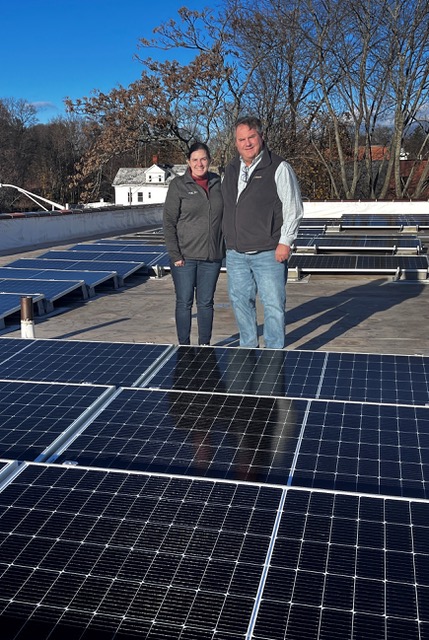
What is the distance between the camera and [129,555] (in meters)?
2.34

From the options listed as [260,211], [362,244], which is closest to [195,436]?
[260,211]

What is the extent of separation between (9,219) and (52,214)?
249 centimetres

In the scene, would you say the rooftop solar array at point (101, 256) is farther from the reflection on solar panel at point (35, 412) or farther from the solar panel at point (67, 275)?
the reflection on solar panel at point (35, 412)

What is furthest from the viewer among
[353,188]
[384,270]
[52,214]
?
[353,188]

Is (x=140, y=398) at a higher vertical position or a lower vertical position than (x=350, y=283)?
higher

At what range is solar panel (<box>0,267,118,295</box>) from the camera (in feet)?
38.2

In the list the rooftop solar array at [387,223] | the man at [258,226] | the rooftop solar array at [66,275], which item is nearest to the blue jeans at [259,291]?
the man at [258,226]

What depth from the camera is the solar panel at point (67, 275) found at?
11633 millimetres

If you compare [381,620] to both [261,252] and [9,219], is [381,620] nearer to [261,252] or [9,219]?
[261,252]

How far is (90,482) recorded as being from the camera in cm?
287

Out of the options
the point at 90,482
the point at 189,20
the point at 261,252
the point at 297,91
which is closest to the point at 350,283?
the point at 261,252

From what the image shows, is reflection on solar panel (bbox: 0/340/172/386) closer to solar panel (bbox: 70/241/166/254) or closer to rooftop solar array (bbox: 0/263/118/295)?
rooftop solar array (bbox: 0/263/118/295)

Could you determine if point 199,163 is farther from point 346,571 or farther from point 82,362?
point 346,571

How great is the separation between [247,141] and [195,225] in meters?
1.28
